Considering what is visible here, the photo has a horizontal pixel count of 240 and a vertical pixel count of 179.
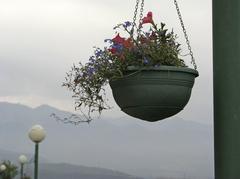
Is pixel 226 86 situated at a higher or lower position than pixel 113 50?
lower

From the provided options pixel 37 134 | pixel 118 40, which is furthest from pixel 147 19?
pixel 37 134

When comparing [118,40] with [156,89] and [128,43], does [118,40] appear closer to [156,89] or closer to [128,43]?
[128,43]

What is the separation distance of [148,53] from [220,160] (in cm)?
51

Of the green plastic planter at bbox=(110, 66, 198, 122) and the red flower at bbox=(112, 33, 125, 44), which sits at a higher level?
the red flower at bbox=(112, 33, 125, 44)

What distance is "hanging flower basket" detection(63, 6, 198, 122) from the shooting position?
2176 millimetres

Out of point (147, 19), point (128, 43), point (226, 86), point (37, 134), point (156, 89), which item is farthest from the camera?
point (37, 134)

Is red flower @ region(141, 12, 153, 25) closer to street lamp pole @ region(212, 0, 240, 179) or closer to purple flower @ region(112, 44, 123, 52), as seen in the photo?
purple flower @ region(112, 44, 123, 52)

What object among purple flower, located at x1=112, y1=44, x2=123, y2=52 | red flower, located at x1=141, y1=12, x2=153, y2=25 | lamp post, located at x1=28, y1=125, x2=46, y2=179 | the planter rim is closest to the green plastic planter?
the planter rim

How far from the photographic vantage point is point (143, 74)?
219 centimetres

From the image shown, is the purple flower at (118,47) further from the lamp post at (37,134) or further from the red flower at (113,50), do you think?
the lamp post at (37,134)

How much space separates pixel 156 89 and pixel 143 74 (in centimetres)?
8

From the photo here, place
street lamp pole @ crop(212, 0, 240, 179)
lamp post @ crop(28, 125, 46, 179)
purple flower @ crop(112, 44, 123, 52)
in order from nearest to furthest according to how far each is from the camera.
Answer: street lamp pole @ crop(212, 0, 240, 179)
purple flower @ crop(112, 44, 123, 52)
lamp post @ crop(28, 125, 46, 179)

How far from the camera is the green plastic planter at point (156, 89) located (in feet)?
7.12

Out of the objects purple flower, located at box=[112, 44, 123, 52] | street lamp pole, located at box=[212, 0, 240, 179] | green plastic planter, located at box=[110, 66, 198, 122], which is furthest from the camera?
purple flower, located at box=[112, 44, 123, 52]
